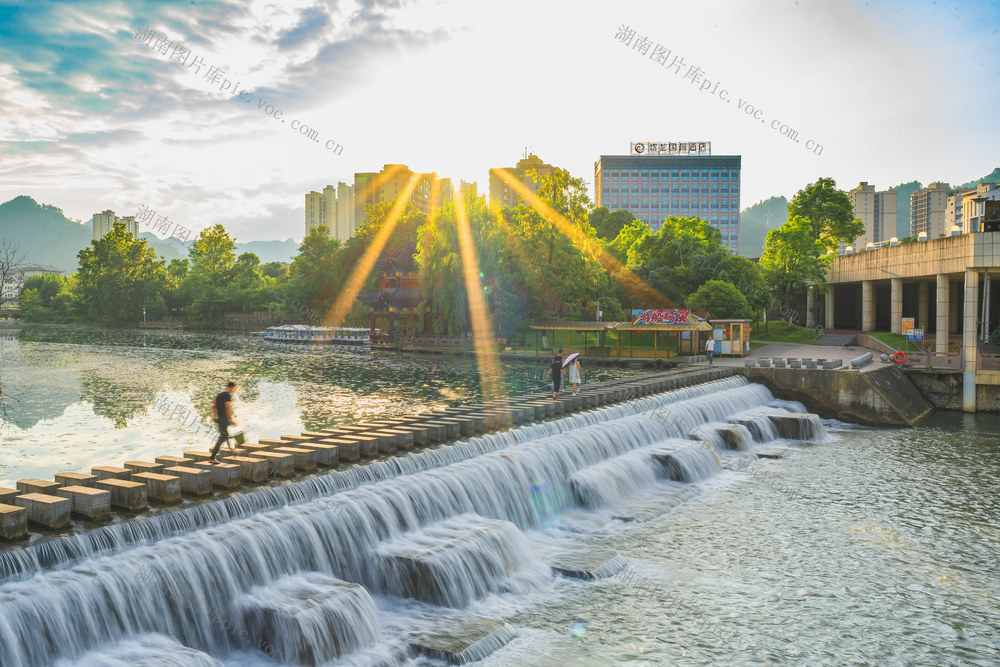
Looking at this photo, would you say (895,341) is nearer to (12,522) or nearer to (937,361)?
(937,361)

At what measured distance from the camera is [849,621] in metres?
12.2

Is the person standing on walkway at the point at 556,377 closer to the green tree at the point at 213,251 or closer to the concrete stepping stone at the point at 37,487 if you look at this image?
the concrete stepping stone at the point at 37,487

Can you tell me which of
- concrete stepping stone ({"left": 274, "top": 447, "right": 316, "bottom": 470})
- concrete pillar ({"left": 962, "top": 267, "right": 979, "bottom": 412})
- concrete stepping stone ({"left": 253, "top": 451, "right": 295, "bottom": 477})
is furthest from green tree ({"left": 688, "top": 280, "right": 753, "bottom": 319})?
concrete stepping stone ({"left": 253, "top": 451, "right": 295, "bottom": 477})

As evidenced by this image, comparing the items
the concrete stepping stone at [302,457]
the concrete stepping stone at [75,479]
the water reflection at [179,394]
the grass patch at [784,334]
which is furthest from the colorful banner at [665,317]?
the concrete stepping stone at [75,479]

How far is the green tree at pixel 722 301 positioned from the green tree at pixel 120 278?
100147mm

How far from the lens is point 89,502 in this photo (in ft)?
35.8

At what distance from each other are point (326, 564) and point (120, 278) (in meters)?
129

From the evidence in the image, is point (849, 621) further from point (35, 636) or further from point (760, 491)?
point (35, 636)

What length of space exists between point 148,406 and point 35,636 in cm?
2507

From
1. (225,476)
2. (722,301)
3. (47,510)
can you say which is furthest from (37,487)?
(722,301)

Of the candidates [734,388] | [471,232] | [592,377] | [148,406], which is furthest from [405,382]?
[471,232]

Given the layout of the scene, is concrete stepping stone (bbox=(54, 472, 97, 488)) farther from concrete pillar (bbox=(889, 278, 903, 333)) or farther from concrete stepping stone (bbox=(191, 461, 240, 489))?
concrete pillar (bbox=(889, 278, 903, 333))

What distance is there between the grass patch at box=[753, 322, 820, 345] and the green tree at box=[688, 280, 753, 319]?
4.95m

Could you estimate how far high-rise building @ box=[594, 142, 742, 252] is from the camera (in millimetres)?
187500
